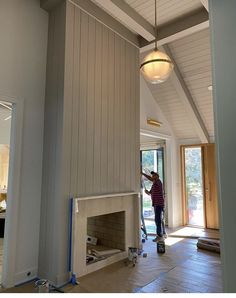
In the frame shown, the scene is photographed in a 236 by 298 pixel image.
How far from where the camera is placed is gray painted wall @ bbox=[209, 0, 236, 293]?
704 millimetres

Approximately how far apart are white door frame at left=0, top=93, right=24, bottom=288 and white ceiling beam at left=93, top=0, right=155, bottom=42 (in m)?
1.92

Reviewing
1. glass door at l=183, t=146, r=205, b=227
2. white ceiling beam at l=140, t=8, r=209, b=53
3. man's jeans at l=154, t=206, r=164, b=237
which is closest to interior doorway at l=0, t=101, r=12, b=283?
man's jeans at l=154, t=206, r=164, b=237

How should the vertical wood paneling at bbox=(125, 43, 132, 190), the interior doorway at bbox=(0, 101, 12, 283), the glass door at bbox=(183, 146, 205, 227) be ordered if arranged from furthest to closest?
the glass door at bbox=(183, 146, 205, 227) → the interior doorway at bbox=(0, 101, 12, 283) → the vertical wood paneling at bbox=(125, 43, 132, 190)

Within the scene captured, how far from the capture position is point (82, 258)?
3092mm

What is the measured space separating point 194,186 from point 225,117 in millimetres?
5845

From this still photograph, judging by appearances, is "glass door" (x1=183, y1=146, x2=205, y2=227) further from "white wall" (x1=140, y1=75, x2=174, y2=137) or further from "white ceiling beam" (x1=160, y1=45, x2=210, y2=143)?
"white wall" (x1=140, y1=75, x2=174, y2=137)

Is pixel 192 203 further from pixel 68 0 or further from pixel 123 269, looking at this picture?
pixel 68 0

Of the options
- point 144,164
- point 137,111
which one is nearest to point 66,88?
point 137,111

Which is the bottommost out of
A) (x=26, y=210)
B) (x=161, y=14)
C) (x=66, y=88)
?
(x=26, y=210)

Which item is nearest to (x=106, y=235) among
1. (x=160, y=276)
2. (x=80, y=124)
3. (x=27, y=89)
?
(x=160, y=276)

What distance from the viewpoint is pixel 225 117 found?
2.46 ft

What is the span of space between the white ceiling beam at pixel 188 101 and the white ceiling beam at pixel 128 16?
2.39ft

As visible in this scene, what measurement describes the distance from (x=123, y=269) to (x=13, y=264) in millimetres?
1482

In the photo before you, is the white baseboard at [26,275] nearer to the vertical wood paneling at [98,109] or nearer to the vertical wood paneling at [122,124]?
the vertical wood paneling at [98,109]
